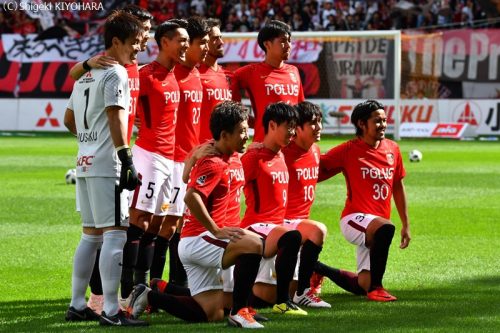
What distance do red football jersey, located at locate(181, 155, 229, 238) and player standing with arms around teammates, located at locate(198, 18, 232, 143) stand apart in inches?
69.9

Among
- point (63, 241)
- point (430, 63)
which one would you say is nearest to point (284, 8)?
point (430, 63)

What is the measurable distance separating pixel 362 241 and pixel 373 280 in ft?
1.24

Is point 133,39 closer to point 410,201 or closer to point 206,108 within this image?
point 206,108

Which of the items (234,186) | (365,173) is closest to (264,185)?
(234,186)

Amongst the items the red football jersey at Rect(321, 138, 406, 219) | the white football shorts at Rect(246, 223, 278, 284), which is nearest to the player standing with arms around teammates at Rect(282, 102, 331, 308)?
the white football shorts at Rect(246, 223, 278, 284)

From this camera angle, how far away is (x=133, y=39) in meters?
7.25

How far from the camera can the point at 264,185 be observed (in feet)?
25.8

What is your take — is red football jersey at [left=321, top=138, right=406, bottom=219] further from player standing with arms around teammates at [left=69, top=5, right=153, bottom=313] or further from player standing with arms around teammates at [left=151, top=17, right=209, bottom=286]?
player standing with arms around teammates at [left=69, top=5, right=153, bottom=313]

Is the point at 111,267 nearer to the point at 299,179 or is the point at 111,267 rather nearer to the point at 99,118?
the point at 99,118

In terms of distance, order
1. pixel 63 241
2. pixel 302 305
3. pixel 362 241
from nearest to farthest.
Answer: pixel 302 305
pixel 362 241
pixel 63 241

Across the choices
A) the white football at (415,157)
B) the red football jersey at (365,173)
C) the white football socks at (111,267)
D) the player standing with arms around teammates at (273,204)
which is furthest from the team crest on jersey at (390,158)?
the white football at (415,157)

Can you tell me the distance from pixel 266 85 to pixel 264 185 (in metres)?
1.62

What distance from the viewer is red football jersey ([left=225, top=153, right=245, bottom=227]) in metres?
7.34

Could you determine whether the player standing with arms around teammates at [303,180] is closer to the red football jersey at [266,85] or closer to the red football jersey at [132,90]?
the red football jersey at [266,85]
